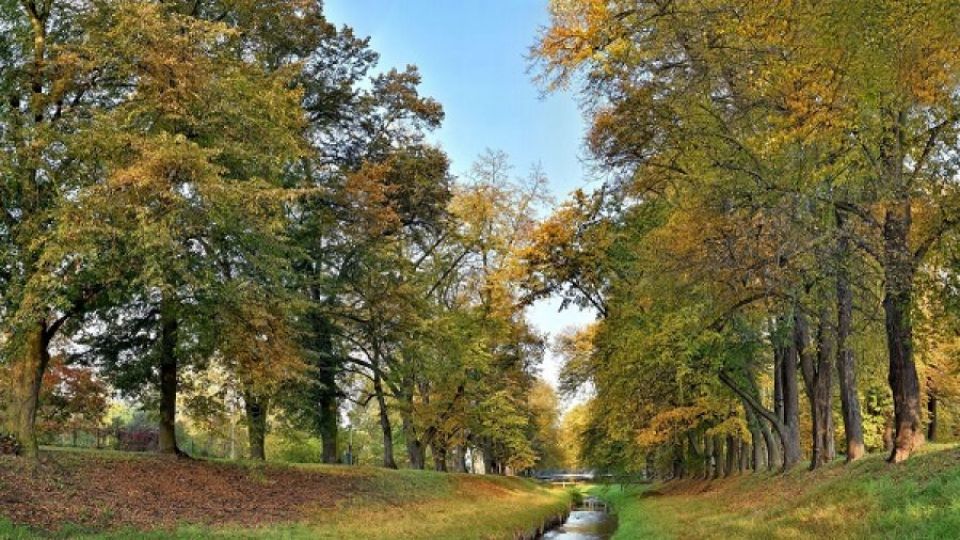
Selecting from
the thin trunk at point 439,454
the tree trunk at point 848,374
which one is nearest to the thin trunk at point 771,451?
the tree trunk at point 848,374

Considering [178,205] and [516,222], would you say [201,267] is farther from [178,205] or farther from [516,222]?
[516,222]

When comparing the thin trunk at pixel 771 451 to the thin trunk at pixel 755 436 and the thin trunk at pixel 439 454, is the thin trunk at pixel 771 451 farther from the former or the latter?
the thin trunk at pixel 439 454

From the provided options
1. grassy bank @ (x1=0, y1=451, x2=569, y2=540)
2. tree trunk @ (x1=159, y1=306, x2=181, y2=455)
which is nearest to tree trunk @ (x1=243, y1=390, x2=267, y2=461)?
grassy bank @ (x1=0, y1=451, x2=569, y2=540)

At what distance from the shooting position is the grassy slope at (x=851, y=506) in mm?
8680

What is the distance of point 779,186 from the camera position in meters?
11.9

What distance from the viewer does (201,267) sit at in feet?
45.5

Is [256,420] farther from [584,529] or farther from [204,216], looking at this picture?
[584,529]

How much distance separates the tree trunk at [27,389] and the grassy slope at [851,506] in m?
13.1

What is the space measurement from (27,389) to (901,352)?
16.3 metres

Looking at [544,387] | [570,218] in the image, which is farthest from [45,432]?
[544,387]

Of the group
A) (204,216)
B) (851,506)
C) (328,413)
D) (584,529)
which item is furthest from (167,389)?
(584,529)

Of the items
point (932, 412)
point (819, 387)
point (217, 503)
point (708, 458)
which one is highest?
point (819, 387)

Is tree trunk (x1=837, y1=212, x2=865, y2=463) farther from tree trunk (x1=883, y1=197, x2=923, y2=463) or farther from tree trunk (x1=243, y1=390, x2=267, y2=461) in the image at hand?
tree trunk (x1=243, y1=390, x2=267, y2=461)

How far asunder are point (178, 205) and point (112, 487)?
5.59 meters
